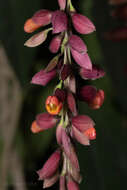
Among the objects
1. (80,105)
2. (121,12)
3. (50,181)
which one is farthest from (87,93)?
(80,105)

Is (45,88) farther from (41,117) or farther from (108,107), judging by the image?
(41,117)

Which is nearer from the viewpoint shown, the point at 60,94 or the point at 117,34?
the point at 60,94

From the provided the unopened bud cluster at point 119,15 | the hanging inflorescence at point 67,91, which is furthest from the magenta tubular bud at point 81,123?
the unopened bud cluster at point 119,15

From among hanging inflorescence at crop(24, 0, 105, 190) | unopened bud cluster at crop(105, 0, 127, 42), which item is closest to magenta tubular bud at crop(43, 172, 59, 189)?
hanging inflorescence at crop(24, 0, 105, 190)

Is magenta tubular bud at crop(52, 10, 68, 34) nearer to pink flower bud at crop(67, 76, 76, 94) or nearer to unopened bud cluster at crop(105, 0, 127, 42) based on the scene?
pink flower bud at crop(67, 76, 76, 94)

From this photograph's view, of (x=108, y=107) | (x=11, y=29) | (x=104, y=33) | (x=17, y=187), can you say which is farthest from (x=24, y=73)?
(x=17, y=187)

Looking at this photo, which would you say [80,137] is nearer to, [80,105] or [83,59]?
[83,59]
